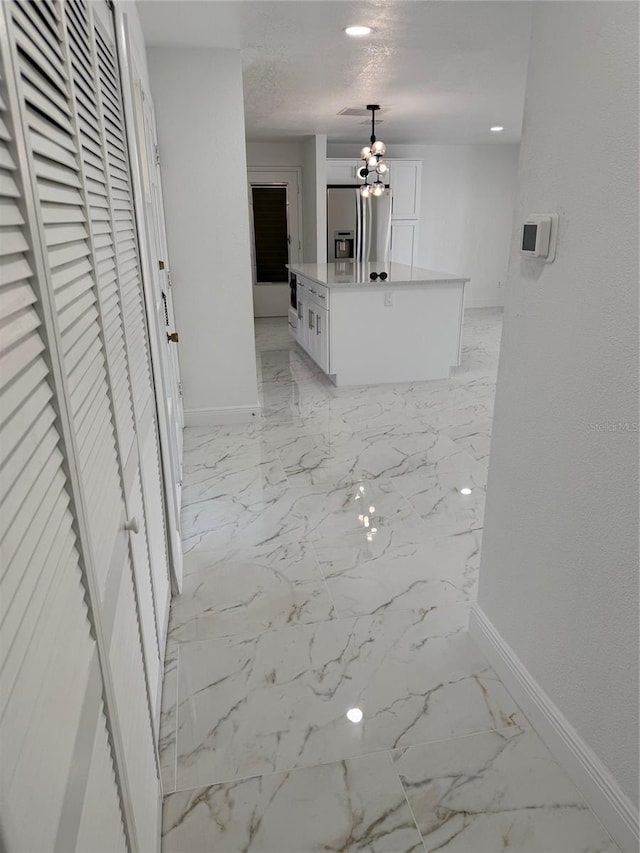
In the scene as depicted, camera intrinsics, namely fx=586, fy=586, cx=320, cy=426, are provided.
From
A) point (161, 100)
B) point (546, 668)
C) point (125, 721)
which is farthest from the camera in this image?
point (161, 100)

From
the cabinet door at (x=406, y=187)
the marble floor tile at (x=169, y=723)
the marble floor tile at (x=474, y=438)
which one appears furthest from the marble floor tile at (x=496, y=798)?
the cabinet door at (x=406, y=187)

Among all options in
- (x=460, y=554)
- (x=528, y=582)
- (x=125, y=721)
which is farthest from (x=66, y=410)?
(x=460, y=554)

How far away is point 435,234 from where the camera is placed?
9.11 metres

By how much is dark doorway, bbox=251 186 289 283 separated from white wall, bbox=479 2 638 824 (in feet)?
→ 23.5

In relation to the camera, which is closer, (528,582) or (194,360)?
(528,582)

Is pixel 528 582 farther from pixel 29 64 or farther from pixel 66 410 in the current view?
pixel 29 64

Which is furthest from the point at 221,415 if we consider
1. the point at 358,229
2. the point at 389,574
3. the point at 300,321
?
the point at 358,229

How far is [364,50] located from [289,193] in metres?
4.89

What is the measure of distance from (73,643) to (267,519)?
225 centimetres

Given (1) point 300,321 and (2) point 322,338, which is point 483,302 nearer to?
(1) point 300,321

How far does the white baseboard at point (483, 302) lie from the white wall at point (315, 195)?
9.60 feet

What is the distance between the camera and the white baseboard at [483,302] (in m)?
9.55

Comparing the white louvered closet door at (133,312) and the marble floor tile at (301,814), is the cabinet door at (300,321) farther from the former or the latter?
the marble floor tile at (301,814)

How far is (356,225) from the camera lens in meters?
8.13
